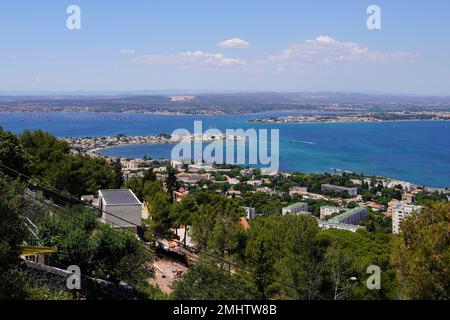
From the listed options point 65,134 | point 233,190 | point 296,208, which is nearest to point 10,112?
point 65,134

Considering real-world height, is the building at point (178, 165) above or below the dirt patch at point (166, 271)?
below

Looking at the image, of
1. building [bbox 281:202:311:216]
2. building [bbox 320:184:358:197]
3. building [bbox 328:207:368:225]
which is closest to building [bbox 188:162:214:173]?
building [bbox 320:184:358:197]

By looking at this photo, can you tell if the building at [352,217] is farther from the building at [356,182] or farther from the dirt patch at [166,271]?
the dirt patch at [166,271]

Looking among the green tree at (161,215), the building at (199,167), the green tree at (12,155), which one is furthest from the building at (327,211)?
the green tree at (12,155)

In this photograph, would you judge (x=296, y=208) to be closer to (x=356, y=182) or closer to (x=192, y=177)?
(x=192, y=177)

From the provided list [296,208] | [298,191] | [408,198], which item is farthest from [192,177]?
[408,198]

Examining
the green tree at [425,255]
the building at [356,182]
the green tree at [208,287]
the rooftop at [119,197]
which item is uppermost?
the green tree at [425,255]
